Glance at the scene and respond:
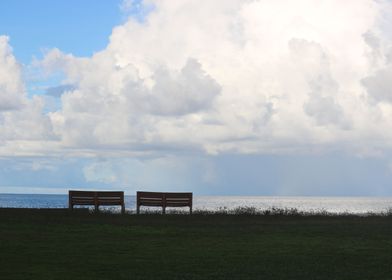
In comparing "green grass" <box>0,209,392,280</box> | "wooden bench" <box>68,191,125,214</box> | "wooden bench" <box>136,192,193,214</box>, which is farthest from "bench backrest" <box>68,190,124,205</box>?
"green grass" <box>0,209,392,280</box>

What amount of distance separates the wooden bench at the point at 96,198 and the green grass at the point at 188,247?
2827mm

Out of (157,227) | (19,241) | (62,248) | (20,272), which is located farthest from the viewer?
(157,227)

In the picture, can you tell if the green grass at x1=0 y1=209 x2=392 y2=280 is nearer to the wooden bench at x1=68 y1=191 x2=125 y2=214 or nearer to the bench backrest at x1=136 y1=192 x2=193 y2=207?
the wooden bench at x1=68 y1=191 x2=125 y2=214

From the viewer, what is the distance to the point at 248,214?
91.4ft

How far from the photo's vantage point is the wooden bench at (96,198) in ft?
94.8

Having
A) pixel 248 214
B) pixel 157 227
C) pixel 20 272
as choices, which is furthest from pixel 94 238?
pixel 248 214

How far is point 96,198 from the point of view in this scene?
28859 mm

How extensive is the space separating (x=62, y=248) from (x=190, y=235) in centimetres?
460

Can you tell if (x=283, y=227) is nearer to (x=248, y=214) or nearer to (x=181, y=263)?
(x=248, y=214)

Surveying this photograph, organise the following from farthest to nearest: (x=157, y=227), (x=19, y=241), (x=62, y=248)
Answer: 1. (x=157, y=227)
2. (x=19, y=241)
3. (x=62, y=248)

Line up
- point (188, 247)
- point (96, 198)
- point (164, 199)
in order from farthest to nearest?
point (164, 199), point (96, 198), point (188, 247)

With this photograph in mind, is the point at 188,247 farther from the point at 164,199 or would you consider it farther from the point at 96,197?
the point at 96,197

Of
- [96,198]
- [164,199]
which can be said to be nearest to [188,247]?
[164,199]

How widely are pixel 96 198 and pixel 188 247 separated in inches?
497
